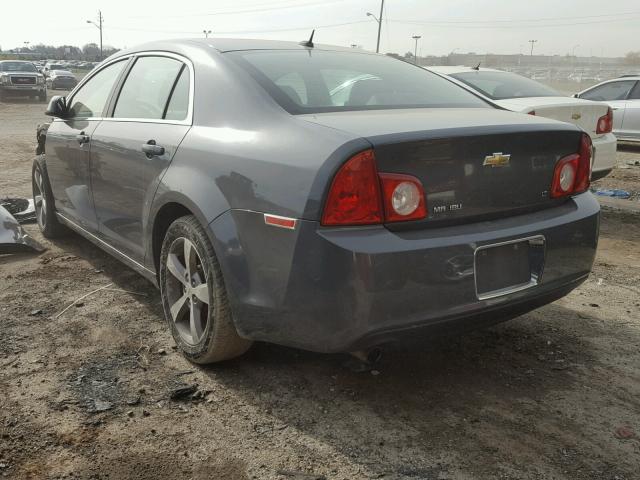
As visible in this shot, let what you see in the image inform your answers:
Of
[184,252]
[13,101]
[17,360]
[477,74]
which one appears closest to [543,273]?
[184,252]

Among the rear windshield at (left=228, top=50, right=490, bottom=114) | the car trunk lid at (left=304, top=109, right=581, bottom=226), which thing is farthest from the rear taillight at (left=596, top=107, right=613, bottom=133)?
the car trunk lid at (left=304, top=109, right=581, bottom=226)

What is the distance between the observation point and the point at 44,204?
209 inches

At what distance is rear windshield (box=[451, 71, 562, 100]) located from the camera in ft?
24.0

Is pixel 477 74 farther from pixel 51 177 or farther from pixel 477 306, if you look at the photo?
pixel 477 306

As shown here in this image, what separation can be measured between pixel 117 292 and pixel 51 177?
132 cm

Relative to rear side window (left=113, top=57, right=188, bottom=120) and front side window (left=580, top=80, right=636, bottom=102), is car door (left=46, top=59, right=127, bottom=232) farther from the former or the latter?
front side window (left=580, top=80, right=636, bottom=102)

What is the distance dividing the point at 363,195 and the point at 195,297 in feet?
3.89

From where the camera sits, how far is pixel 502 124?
2734 mm

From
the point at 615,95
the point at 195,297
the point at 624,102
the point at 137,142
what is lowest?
the point at 195,297

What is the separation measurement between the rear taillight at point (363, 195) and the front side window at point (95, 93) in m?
2.43

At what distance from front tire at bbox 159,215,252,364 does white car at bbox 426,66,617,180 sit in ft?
13.5

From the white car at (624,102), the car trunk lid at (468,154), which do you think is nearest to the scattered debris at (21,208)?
the car trunk lid at (468,154)

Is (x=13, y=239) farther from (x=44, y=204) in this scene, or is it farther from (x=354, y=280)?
(x=354, y=280)

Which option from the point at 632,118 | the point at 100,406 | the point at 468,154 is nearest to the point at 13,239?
the point at 100,406
